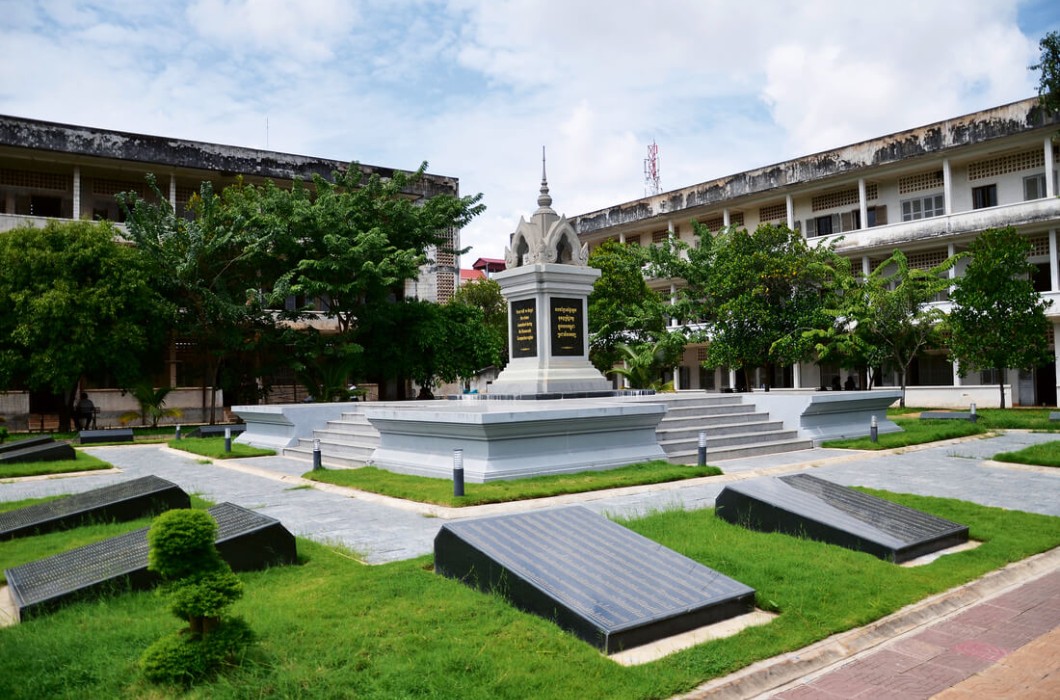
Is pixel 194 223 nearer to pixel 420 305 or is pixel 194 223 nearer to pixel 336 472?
pixel 420 305

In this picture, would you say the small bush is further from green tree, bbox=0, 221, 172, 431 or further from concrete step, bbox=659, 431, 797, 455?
green tree, bbox=0, 221, 172, 431

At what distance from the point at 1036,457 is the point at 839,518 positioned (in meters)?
7.88

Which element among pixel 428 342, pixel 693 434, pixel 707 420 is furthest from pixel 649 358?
pixel 693 434

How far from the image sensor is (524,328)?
59.7 feet

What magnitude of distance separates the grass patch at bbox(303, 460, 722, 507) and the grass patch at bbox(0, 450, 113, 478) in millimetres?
5020

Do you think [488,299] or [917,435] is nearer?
[917,435]

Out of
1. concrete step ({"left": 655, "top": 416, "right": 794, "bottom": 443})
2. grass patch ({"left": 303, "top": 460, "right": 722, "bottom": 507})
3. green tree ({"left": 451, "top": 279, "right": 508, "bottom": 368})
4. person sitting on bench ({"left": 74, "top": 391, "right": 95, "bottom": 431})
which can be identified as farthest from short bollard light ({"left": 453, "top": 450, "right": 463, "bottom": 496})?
green tree ({"left": 451, "top": 279, "right": 508, "bottom": 368})

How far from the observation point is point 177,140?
31.5 metres

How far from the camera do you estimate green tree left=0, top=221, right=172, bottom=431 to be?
2236 centimetres

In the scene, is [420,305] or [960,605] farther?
[420,305]

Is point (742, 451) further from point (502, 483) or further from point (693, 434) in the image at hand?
point (502, 483)

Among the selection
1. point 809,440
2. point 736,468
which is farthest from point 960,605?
point 809,440

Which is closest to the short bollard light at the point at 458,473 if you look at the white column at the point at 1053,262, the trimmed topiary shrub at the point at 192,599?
the trimmed topiary shrub at the point at 192,599

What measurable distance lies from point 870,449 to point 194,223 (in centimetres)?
2094
